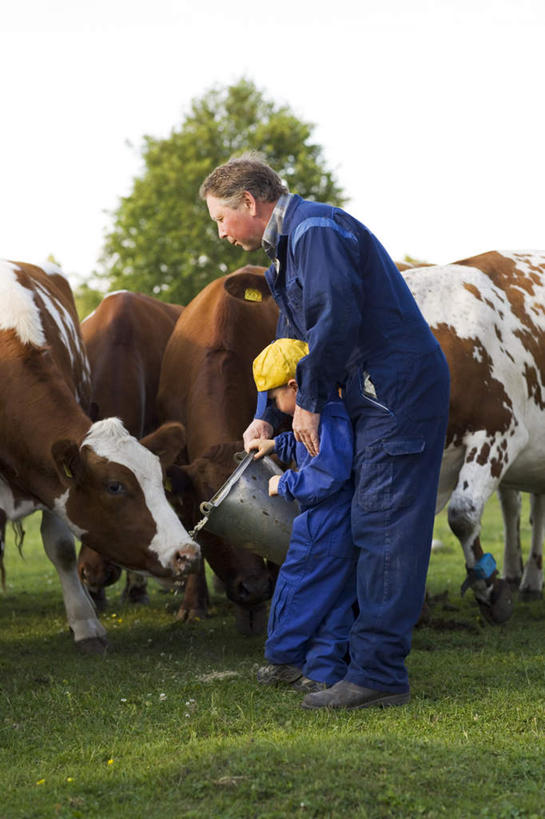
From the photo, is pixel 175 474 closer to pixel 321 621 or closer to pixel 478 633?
pixel 321 621

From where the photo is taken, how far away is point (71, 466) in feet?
18.6

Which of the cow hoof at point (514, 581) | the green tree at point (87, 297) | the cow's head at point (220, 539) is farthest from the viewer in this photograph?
the green tree at point (87, 297)

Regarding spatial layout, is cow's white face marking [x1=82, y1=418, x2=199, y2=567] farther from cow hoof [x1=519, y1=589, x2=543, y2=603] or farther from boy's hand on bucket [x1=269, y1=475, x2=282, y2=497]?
cow hoof [x1=519, y1=589, x2=543, y2=603]

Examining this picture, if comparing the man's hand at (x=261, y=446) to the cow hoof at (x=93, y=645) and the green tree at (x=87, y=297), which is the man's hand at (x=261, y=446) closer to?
Result: the cow hoof at (x=93, y=645)

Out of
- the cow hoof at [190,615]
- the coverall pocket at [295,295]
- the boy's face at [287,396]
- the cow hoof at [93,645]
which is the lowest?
the cow hoof at [190,615]

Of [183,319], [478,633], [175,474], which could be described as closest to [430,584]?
[478,633]

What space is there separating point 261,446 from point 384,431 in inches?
29.5

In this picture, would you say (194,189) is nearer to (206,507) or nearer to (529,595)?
(529,595)

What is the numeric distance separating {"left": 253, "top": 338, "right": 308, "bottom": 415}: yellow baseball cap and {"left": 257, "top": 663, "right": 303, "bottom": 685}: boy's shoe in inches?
52.6

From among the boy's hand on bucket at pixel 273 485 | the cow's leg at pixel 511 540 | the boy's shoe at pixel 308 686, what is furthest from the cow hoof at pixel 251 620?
the cow's leg at pixel 511 540

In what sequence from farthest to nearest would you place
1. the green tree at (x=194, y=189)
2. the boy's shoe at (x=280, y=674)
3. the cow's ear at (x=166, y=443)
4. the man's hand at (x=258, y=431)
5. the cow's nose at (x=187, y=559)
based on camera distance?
the green tree at (x=194, y=189) → the cow's ear at (x=166, y=443) → the cow's nose at (x=187, y=559) → the man's hand at (x=258, y=431) → the boy's shoe at (x=280, y=674)

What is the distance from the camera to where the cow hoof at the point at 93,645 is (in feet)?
20.6

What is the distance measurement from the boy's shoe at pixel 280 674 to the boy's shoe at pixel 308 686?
49 mm

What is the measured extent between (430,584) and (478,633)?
275cm
